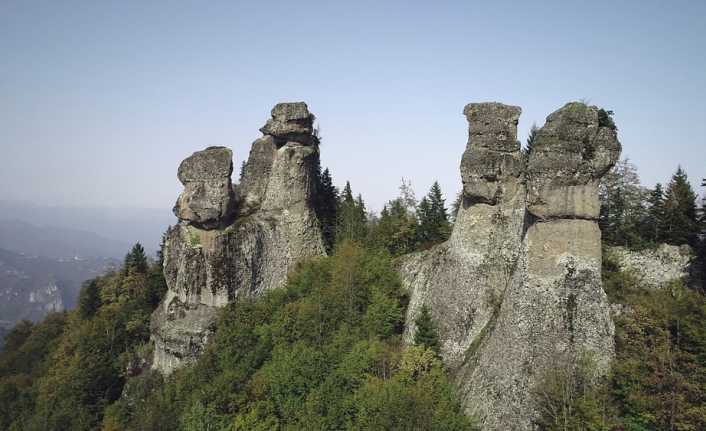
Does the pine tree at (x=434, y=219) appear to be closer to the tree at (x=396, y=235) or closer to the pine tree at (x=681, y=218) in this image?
the tree at (x=396, y=235)

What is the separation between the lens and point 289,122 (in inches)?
1427

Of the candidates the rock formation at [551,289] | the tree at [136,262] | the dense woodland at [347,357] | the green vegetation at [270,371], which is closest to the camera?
the dense woodland at [347,357]

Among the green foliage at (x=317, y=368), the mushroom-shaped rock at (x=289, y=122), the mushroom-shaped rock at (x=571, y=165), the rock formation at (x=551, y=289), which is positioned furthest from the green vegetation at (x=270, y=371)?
the mushroom-shaped rock at (x=289, y=122)

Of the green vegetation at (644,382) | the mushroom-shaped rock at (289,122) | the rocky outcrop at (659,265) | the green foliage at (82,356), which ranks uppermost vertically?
the mushroom-shaped rock at (289,122)

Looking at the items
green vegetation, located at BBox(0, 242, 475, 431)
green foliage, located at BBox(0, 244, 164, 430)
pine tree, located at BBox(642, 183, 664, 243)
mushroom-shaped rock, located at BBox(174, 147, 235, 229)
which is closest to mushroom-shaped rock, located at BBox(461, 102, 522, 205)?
green vegetation, located at BBox(0, 242, 475, 431)

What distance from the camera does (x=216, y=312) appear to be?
33.1m

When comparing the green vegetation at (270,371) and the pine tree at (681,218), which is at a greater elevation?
the pine tree at (681,218)

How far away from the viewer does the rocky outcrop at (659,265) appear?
23828 millimetres

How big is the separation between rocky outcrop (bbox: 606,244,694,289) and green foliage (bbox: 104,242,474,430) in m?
11.6

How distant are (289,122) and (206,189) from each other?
826 cm

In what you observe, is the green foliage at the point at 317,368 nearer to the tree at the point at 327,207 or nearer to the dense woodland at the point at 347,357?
the dense woodland at the point at 347,357

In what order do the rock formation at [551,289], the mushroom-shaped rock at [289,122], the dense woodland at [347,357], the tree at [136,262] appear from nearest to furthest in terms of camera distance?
the dense woodland at [347,357]
the rock formation at [551,289]
the mushroom-shaped rock at [289,122]
the tree at [136,262]

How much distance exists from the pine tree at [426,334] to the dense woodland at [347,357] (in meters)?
0.06

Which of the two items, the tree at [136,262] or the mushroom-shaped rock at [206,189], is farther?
the tree at [136,262]
